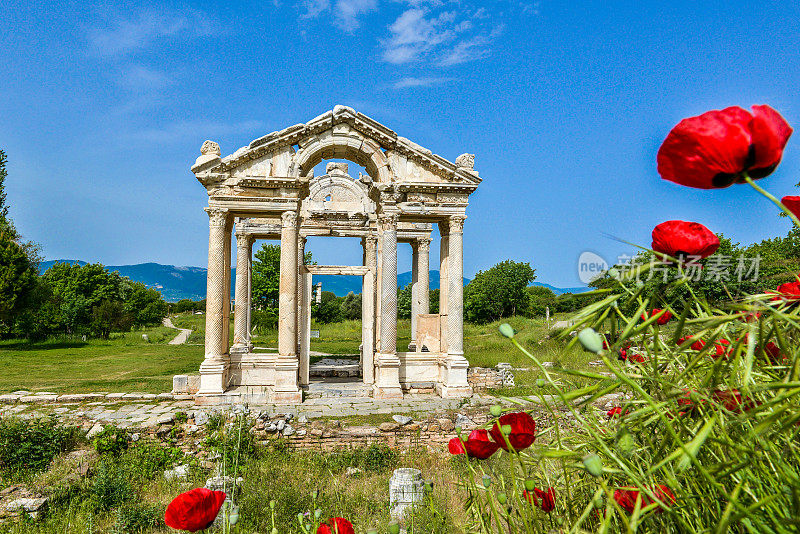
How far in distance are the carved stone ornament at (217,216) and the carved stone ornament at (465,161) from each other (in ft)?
22.9

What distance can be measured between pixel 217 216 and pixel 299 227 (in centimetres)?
233

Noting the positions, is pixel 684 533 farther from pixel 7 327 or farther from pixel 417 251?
pixel 7 327

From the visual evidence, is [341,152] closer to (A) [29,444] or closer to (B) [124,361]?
(A) [29,444]

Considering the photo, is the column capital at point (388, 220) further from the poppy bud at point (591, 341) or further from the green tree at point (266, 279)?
the green tree at point (266, 279)

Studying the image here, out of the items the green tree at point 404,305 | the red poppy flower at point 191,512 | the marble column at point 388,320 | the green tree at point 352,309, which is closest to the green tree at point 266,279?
the green tree at point 352,309

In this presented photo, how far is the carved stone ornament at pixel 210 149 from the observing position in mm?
13188

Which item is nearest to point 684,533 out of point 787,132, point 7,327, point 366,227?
point 787,132

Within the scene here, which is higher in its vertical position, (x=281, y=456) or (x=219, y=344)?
(x=219, y=344)

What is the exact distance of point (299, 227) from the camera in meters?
14.3

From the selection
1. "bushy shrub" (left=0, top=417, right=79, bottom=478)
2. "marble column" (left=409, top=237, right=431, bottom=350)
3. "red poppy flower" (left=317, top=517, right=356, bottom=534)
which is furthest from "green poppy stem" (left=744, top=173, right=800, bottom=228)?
"marble column" (left=409, top=237, right=431, bottom=350)

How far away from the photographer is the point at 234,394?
12836mm

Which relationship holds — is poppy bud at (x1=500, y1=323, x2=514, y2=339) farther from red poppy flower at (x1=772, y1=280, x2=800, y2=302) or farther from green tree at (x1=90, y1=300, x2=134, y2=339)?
green tree at (x1=90, y1=300, x2=134, y2=339)

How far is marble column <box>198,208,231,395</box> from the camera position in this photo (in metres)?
12.9

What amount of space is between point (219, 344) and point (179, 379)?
67.5 inches
